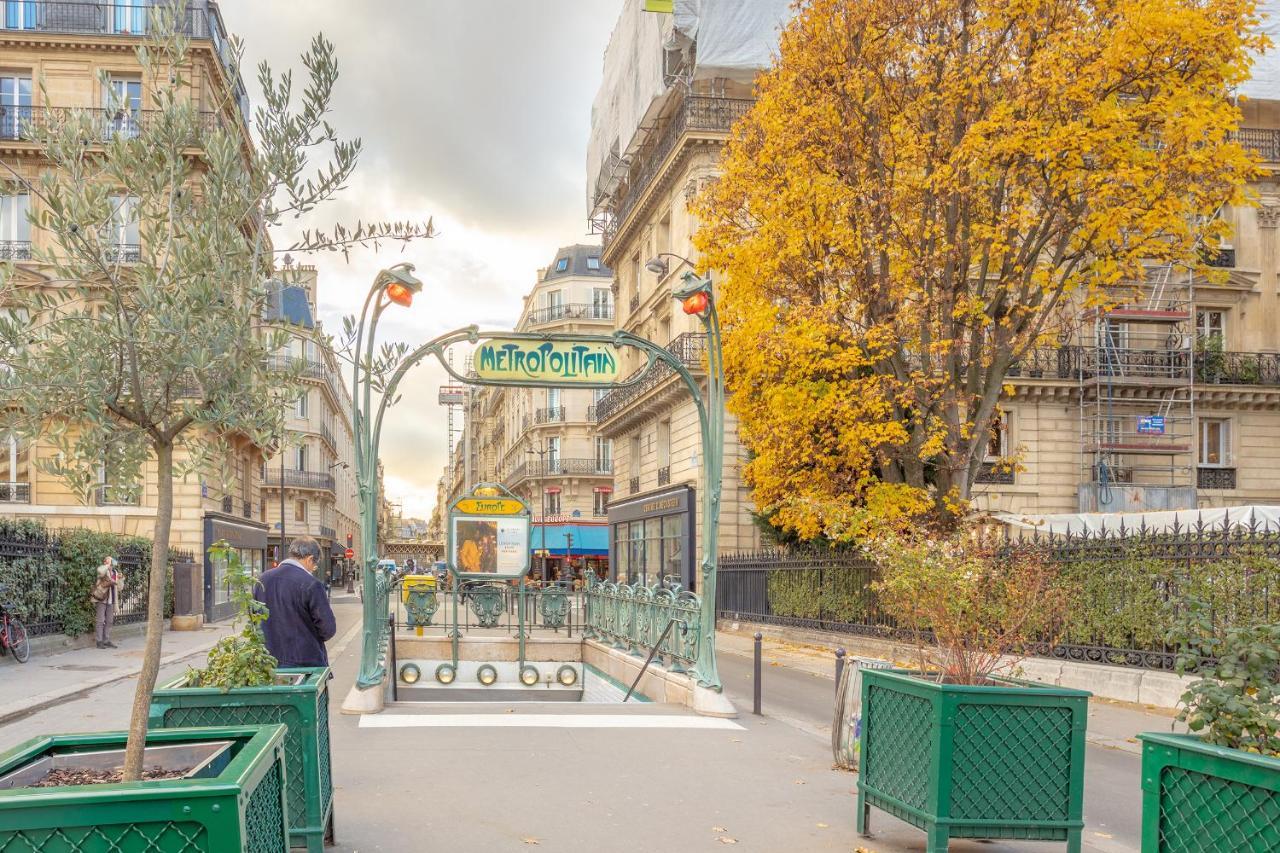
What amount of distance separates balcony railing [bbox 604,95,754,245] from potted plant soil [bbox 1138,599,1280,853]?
2700 cm

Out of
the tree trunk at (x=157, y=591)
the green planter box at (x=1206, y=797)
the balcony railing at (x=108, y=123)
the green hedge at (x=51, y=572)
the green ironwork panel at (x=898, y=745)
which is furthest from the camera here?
the green hedge at (x=51, y=572)

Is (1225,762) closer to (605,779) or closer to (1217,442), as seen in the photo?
(605,779)

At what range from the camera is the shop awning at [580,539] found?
2341 inches

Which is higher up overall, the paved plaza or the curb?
the paved plaza

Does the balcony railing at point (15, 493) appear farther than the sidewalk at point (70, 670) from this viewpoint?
Yes

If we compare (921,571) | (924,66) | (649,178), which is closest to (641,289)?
(649,178)

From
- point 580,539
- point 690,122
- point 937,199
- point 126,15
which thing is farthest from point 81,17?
point 580,539

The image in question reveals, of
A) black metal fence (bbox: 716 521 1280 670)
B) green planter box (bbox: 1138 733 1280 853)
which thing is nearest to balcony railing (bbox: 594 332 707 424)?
black metal fence (bbox: 716 521 1280 670)

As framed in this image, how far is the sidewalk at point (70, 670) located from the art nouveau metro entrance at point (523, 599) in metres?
3.66

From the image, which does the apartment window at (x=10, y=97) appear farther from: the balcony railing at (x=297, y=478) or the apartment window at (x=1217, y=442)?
the balcony railing at (x=297, y=478)

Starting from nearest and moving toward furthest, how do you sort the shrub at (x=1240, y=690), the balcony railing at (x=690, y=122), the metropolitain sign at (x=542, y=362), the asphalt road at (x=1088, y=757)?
1. the shrub at (x=1240, y=690)
2. the asphalt road at (x=1088, y=757)
3. the metropolitain sign at (x=542, y=362)
4. the balcony railing at (x=690, y=122)

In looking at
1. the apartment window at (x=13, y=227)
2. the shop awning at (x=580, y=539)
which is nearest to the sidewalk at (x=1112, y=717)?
the apartment window at (x=13, y=227)

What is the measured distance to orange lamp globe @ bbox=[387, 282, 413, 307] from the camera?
11.9 metres

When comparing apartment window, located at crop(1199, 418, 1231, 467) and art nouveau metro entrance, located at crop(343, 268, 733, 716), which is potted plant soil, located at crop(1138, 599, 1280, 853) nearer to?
art nouveau metro entrance, located at crop(343, 268, 733, 716)
